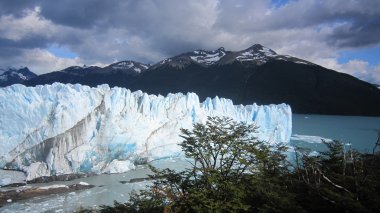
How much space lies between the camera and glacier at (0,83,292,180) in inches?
818

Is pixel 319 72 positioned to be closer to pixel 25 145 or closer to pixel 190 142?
pixel 25 145

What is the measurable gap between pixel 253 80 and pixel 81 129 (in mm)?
94967

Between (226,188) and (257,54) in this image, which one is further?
(257,54)

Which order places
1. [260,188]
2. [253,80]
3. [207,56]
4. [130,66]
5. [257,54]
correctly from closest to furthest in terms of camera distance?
[260,188]
[253,80]
[257,54]
[207,56]
[130,66]

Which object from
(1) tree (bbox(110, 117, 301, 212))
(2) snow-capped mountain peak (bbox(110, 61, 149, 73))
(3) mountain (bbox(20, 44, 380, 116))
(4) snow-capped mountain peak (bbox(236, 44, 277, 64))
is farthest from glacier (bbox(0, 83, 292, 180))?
(2) snow-capped mountain peak (bbox(110, 61, 149, 73))

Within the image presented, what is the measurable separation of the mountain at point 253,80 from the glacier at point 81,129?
2915 inches

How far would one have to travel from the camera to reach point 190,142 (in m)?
8.33

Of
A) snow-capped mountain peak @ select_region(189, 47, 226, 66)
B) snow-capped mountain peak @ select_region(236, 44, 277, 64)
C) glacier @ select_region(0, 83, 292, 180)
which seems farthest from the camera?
snow-capped mountain peak @ select_region(189, 47, 226, 66)

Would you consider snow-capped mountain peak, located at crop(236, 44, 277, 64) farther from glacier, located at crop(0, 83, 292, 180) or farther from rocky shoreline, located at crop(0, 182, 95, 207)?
rocky shoreline, located at crop(0, 182, 95, 207)

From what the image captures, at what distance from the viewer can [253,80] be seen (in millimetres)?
112250

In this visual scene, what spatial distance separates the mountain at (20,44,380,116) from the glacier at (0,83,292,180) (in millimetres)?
74044

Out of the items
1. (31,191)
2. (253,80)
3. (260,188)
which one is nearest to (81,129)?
(31,191)

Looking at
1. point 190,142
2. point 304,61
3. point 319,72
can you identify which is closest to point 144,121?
point 190,142

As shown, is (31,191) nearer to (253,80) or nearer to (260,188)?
(260,188)
